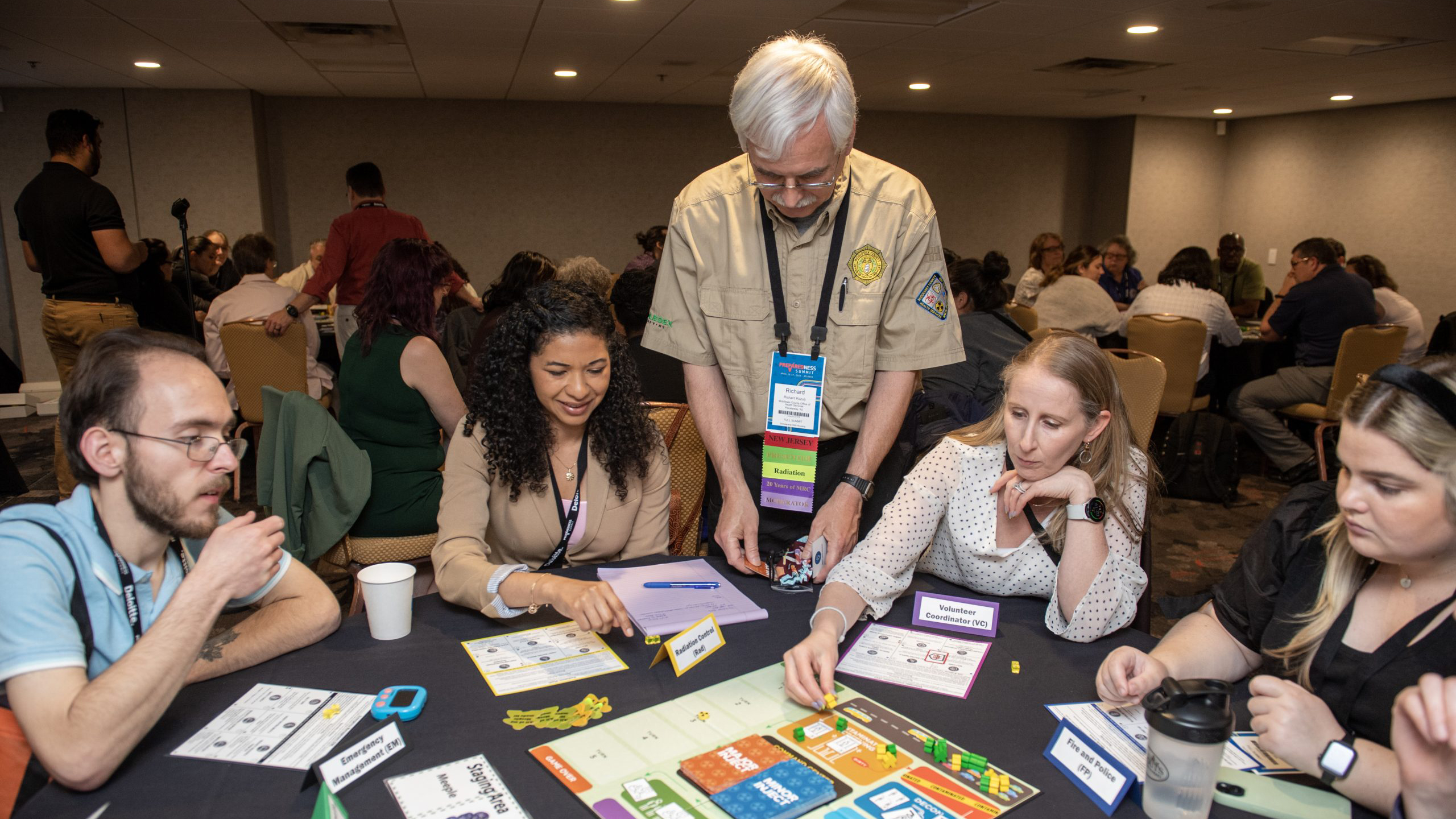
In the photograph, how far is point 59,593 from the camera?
114 centimetres

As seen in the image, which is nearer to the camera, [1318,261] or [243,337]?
[243,337]

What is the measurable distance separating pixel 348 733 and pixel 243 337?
3.52 metres

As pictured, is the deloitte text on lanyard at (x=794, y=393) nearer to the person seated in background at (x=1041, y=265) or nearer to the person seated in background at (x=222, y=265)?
the person seated in background at (x=222, y=265)

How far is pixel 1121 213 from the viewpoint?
10492 millimetres

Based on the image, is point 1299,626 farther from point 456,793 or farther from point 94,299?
point 94,299

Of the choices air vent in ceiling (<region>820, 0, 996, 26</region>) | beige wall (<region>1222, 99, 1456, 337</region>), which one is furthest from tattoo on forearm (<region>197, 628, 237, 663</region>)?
beige wall (<region>1222, 99, 1456, 337</region>)

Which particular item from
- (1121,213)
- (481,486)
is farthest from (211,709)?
(1121,213)

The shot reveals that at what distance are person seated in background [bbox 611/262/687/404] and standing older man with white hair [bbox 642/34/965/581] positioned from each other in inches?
47.4

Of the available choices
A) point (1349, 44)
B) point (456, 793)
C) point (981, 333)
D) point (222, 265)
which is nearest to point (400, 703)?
point (456, 793)

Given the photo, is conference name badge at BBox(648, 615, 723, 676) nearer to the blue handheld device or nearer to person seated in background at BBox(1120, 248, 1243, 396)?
the blue handheld device

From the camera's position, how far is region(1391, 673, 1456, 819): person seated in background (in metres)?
0.90

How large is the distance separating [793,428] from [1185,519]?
12.1 feet

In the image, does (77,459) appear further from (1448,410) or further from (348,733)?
(1448,410)

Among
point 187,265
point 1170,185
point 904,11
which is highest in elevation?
point 904,11
